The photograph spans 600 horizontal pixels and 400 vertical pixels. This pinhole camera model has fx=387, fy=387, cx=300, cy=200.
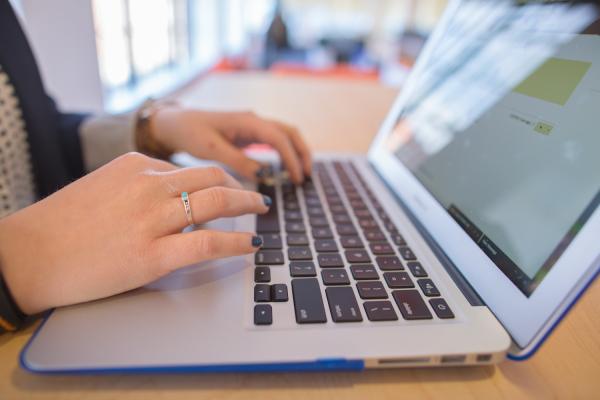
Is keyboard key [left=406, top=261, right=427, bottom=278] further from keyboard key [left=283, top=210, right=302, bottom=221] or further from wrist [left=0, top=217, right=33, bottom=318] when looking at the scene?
wrist [left=0, top=217, right=33, bottom=318]

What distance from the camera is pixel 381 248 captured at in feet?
1.28

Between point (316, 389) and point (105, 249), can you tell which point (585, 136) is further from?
point (105, 249)

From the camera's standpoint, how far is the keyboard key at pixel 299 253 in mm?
362

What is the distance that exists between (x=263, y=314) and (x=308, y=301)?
37 millimetres

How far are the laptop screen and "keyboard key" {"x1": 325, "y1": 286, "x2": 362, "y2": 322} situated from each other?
125 mm

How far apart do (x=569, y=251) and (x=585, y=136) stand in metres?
0.10

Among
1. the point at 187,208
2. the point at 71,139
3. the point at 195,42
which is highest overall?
the point at 187,208

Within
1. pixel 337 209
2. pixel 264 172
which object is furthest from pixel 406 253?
pixel 264 172

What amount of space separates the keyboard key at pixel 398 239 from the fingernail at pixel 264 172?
222 mm

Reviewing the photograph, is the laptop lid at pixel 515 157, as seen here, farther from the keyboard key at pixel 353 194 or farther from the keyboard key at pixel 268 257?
the keyboard key at pixel 268 257

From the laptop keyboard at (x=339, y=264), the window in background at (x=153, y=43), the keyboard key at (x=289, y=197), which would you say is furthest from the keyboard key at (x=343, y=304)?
the window in background at (x=153, y=43)

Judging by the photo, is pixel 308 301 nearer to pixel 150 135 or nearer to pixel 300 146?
pixel 300 146

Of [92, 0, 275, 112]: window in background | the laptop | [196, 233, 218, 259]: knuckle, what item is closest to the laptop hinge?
the laptop

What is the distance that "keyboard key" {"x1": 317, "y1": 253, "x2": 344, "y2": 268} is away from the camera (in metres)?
0.35
